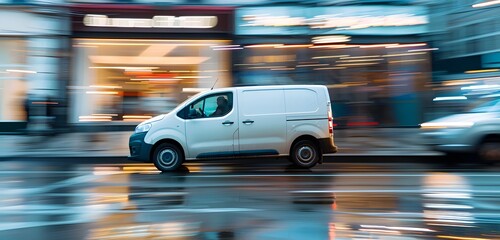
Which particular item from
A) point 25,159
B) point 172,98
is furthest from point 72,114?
point 25,159

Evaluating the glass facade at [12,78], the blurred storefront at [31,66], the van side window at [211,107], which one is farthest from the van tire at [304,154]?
the glass facade at [12,78]

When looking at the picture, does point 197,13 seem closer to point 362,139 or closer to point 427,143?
point 362,139

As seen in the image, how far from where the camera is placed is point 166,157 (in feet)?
36.7

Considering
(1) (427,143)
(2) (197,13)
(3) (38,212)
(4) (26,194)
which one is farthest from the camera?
(2) (197,13)

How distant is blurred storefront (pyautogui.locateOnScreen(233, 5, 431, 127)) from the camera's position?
62.0ft

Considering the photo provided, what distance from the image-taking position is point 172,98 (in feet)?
64.3

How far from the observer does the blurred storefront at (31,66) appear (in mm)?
18156

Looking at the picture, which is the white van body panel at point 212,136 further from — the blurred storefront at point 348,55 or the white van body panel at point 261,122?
the blurred storefront at point 348,55

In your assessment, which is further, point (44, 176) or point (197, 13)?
point (197, 13)

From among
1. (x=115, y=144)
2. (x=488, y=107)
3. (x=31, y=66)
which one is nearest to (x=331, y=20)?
(x=488, y=107)

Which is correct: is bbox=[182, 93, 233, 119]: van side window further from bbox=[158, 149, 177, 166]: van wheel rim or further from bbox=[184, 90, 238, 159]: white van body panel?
bbox=[158, 149, 177, 166]: van wheel rim

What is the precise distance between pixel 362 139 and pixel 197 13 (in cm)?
720

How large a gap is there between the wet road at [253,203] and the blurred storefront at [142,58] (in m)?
8.05

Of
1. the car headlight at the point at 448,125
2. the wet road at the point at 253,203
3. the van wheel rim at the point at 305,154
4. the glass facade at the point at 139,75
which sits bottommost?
the wet road at the point at 253,203
